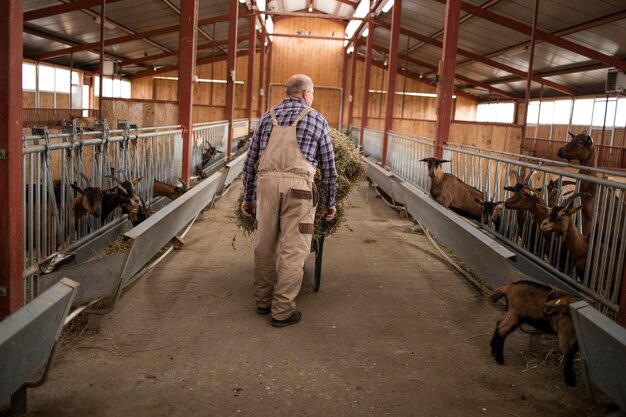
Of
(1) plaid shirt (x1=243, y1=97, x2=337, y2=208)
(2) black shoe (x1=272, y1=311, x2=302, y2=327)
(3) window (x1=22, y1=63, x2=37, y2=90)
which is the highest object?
(3) window (x1=22, y1=63, x2=37, y2=90)

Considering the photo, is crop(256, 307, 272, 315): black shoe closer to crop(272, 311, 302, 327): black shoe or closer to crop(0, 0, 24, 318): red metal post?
crop(272, 311, 302, 327): black shoe

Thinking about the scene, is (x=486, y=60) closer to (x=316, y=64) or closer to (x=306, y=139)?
(x=316, y=64)

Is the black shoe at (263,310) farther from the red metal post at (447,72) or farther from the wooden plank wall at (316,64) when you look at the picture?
the wooden plank wall at (316,64)

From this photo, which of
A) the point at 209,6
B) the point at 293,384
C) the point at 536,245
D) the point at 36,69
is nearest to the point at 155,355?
the point at 293,384

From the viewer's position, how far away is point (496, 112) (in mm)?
33719

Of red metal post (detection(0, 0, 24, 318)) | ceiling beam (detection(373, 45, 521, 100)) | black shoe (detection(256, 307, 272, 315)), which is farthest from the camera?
ceiling beam (detection(373, 45, 521, 100))

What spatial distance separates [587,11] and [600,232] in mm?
11949

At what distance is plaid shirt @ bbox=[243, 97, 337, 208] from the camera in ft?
15.1

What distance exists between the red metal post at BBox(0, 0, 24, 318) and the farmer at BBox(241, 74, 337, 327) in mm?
1748

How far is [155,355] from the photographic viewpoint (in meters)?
4.00

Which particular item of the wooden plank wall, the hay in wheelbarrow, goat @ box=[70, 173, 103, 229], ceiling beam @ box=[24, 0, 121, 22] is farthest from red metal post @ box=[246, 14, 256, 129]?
goat @ box=[70, 173, 103, 229]

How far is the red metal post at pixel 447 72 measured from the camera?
9.15 m

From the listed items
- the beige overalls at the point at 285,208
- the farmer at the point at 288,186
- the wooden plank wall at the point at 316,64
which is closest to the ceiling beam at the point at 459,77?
the wooden plank wall at the point at 316,64

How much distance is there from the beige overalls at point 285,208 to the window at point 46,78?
22774 mm
